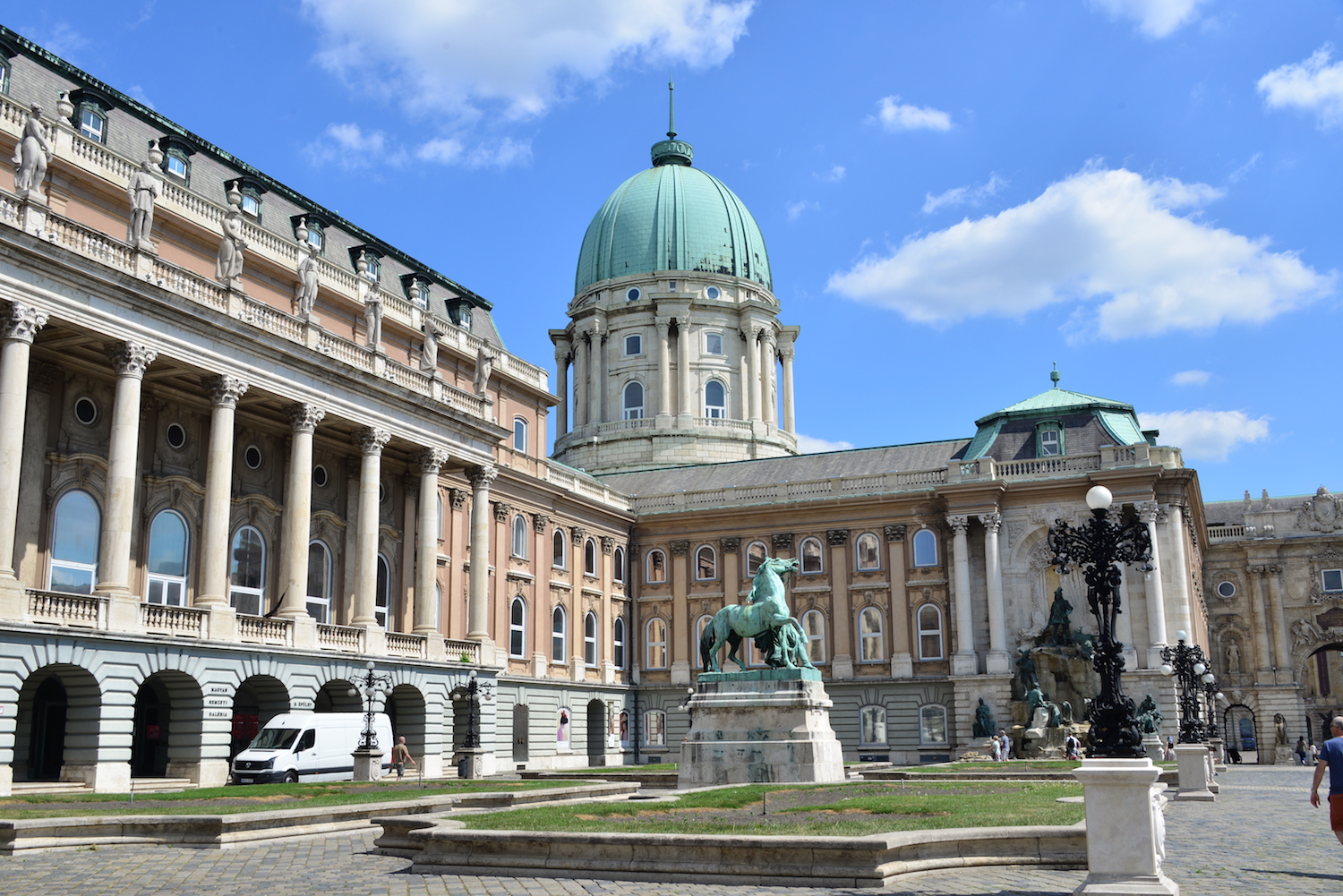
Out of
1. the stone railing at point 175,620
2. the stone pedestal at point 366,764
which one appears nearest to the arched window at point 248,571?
the stone railing at point 175,620

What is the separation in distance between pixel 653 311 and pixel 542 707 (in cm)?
3589

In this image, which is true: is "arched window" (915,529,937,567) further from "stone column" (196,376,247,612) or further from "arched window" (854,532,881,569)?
"stone column" (196,376,247,612)

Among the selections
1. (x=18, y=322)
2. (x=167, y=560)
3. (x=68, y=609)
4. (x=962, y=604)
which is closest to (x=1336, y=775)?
(x=68, y=609)

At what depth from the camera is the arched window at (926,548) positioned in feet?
203

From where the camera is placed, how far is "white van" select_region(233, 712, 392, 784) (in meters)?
33.7

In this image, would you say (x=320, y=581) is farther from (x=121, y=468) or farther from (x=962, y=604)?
(x=962, y=604)

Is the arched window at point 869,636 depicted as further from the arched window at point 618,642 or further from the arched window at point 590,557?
the arched window at point 590,557

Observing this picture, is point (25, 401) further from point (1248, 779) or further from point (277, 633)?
point (1248, 779)

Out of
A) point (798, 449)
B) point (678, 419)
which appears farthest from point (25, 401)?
point (798, 449)

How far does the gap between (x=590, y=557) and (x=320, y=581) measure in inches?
836

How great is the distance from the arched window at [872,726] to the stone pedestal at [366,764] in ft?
107

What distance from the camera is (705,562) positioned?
219 feet

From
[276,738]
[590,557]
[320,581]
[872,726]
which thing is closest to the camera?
[276,738]

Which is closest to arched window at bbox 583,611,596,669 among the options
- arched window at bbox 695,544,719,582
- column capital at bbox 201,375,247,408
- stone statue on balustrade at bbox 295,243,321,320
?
arched window at bbox 695,544,719,582
